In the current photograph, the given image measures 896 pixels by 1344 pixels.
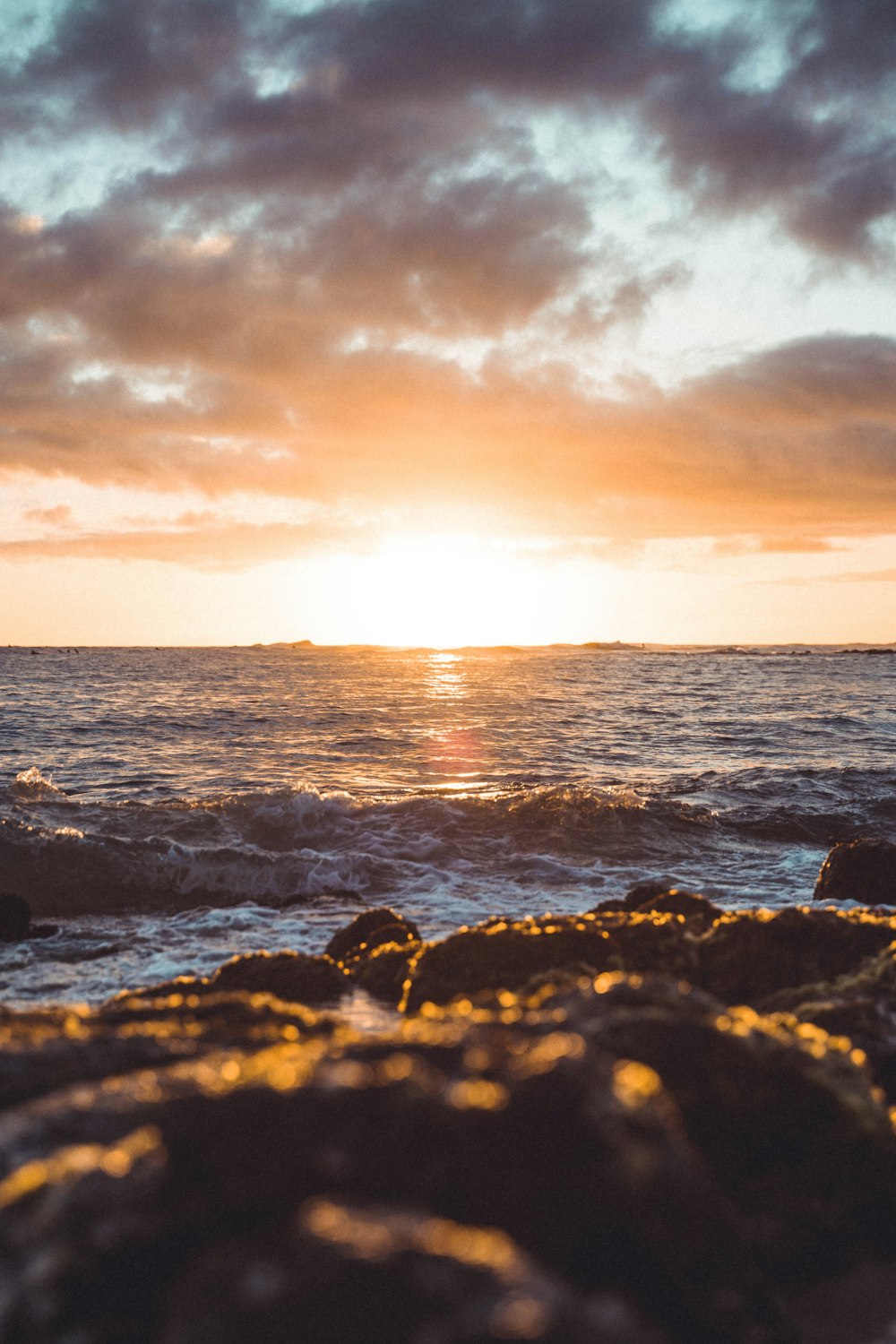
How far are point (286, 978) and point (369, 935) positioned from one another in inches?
52.3

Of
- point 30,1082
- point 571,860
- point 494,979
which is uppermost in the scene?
point 30,1082

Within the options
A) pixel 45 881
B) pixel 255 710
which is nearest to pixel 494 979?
pixel 45 881

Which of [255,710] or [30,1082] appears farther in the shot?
[255,710]

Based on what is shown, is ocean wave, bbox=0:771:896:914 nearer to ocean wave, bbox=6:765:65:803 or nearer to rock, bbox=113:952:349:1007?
ocean wave, bbox=6:765:65:803

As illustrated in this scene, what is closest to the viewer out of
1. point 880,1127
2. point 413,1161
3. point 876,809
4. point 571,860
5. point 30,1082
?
point 413,1161

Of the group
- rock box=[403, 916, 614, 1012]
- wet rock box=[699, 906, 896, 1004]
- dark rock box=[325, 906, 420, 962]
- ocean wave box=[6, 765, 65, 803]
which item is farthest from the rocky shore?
ocean wave box=[6, 765, 65, 803]

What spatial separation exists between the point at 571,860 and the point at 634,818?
2870mm

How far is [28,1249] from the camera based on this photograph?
220cm

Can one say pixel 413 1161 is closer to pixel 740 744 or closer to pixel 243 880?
pixel 243 880

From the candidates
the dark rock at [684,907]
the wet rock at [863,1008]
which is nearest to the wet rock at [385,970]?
the dark rock at [684,907]

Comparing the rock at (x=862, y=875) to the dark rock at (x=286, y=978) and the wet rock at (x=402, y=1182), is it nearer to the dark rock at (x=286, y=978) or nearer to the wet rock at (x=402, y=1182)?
the dark rock at (x=286, y=978)

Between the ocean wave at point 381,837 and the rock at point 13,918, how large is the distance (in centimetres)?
145

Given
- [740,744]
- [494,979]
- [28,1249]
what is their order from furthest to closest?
[740,744] → [494,979] → [28,1249]

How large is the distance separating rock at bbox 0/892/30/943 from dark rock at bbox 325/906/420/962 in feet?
12.7
